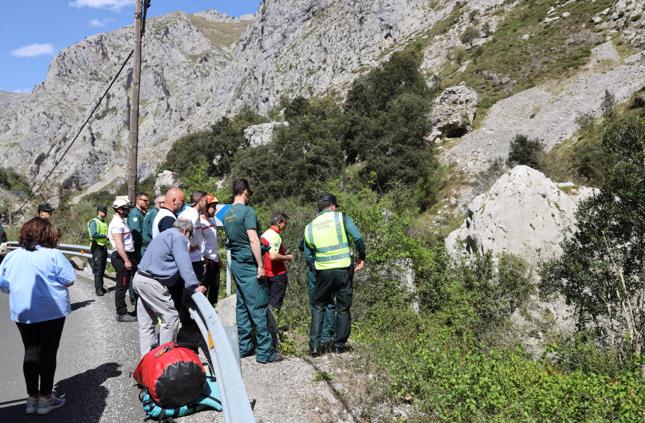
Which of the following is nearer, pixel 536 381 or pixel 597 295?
pixel 536 381

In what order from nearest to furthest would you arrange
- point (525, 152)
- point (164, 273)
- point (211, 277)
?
point (164, 273) → point (211, 277) → point (525, 152)

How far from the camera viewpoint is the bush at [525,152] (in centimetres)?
2511

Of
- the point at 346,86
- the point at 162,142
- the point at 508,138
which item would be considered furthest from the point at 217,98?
the point at 508,138

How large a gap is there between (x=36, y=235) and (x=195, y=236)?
179 centimetres

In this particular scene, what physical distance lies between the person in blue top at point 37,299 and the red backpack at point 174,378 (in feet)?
3.16

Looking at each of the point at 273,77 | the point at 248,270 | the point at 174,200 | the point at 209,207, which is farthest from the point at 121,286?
the point at 273,77

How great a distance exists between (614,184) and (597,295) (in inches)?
118

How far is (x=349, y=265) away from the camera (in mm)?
5352

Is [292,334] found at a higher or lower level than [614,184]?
lower

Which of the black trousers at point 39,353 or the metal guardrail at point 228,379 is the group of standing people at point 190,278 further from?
the metal guardrail at point 228,379

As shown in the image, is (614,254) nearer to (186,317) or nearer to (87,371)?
(186,317)

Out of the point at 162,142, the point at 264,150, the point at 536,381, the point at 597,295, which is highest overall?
the point at 162,142

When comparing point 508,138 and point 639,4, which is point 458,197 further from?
point 639,4

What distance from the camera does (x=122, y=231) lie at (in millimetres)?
7500
